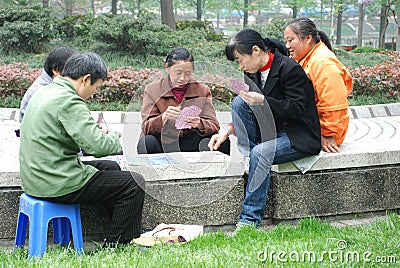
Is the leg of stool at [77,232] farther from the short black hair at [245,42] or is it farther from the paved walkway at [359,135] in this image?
the short black hair at [245,42]

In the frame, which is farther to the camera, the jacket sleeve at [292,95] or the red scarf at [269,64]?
the red scarf at [269,64]

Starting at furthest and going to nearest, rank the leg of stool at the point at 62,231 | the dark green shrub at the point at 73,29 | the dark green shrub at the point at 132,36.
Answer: the dark green shrub at the point at 73,29, the dark green shrub at the point at 132,36, the leg of stool at the point at 62,231

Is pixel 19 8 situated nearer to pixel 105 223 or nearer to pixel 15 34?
pixel 15 34

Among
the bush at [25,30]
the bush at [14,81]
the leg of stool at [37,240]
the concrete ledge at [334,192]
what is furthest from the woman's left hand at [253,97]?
the bush at [25,30]

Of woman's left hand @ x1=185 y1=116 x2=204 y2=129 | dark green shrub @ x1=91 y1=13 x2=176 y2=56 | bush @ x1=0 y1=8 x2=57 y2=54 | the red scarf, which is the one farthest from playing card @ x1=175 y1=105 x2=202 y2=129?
bush @ x1=0 y1=8 x2=57 y2=54

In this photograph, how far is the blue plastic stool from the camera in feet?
12.3

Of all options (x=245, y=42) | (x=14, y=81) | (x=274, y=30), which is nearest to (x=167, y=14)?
(x=274, y=30)

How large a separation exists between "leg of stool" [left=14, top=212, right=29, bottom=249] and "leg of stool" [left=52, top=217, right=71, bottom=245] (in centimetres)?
23

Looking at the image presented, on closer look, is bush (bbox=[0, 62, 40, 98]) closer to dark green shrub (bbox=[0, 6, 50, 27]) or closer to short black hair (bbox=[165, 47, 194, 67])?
dark green shrub (bbox=[0, 6, 50, 27])

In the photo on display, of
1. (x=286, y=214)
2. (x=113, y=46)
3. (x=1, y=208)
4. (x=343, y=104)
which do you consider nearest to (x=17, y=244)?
(x=1, y=208)

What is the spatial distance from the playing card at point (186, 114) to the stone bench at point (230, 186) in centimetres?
34

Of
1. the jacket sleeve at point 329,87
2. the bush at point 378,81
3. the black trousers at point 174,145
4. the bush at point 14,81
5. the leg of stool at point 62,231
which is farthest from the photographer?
the bush at point 378,81

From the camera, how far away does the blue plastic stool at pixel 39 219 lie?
12.3 feet

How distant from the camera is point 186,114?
4914 mm
